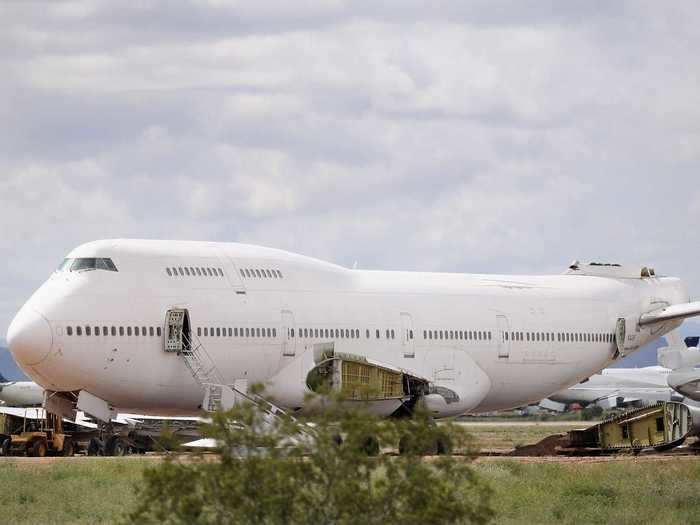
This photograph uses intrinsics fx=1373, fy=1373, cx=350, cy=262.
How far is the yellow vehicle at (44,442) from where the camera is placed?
42062 millimetres

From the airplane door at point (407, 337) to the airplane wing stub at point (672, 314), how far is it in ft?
34.3

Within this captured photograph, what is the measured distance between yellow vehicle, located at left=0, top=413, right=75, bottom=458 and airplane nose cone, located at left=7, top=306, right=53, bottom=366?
297 inches

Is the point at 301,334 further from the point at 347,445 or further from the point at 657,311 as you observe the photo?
the point at 347,445

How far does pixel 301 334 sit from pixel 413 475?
22204mm

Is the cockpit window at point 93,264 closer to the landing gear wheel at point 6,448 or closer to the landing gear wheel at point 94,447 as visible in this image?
the landing gear wheel at point 6,448

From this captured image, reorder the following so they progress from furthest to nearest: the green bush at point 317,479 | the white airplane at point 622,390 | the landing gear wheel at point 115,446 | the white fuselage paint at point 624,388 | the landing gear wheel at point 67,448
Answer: the white fuselage paint at point 624,388
the white airplane at point 622,390
the landing gear wheel at point 67,448
the landing gear wheel at point 115,446
the green bush at point 317,479

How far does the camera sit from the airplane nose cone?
34781mm

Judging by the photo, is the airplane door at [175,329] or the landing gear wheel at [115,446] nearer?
the airplane door at [175,329]

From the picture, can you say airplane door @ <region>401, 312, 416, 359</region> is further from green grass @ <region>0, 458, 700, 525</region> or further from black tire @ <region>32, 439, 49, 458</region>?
Result: black tire @ <region>32, 439, 49, 458</region>

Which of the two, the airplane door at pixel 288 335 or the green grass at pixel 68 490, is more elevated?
the airplane door at pixel 288 335

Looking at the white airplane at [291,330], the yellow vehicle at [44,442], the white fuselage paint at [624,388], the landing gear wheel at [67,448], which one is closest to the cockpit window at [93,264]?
the white airplane at [291,330]

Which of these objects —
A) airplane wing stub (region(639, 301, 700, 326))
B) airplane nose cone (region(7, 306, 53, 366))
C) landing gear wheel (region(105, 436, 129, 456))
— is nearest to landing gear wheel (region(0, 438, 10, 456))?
landing gear wheel (region(105, 436, 129, 456))

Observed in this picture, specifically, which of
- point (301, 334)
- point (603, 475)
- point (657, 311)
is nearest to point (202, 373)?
→ point (301, 334)

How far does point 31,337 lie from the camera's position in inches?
1369
